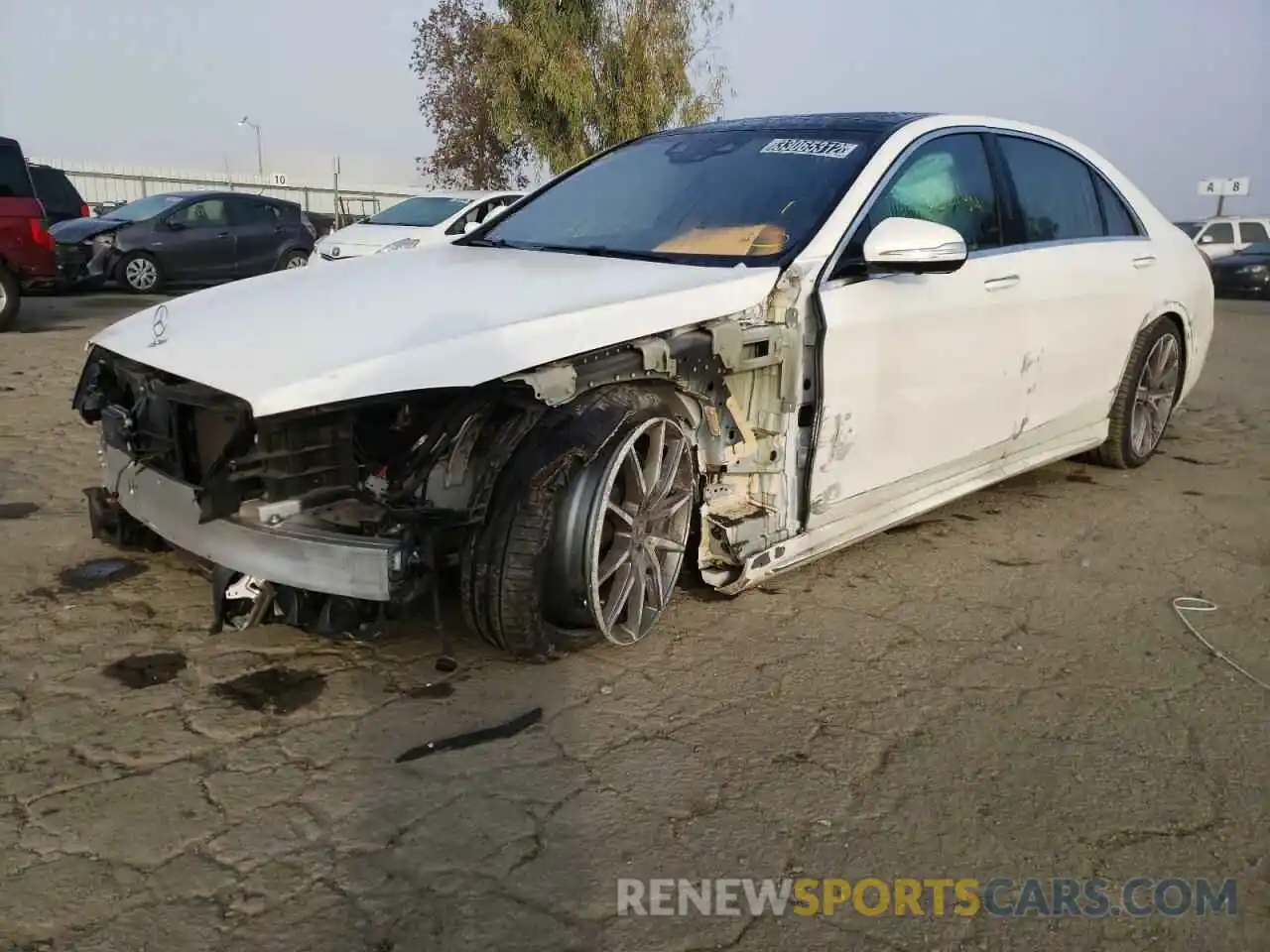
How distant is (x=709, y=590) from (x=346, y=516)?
146 centimetres

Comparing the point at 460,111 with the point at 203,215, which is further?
the point at 460,111

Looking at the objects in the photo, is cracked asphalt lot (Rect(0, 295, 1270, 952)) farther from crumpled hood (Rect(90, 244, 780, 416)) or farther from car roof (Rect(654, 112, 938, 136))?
car roof (Rect(654, 112, 938, 136))

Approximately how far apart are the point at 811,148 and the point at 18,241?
8.94 meters

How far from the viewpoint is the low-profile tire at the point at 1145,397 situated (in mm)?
5086

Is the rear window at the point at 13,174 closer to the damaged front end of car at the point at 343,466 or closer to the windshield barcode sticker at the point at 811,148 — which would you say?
the damaged front end of car at the point at 343,466

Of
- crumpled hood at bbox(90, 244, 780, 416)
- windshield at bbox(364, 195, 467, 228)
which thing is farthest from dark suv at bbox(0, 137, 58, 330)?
crumpled hood at bbox(90, 244, 780, 416)

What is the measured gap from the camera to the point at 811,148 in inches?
149

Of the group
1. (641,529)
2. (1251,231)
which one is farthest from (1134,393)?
(1251,231)

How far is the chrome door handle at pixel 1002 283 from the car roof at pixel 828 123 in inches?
26.4

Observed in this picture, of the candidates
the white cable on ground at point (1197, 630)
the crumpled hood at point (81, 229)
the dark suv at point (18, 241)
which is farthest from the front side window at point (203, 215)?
the white cable on ground at point (1197, 630)

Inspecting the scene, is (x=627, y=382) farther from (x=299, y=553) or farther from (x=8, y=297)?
(x=8, y=297)

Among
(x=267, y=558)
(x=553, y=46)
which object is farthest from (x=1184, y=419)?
(x=553, y=46)

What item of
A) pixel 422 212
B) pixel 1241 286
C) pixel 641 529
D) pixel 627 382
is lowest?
pixel 1241 286

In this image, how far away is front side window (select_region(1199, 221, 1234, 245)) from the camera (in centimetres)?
2217
